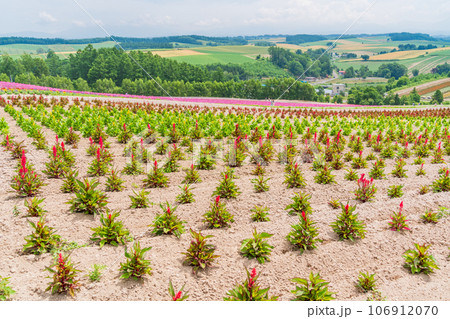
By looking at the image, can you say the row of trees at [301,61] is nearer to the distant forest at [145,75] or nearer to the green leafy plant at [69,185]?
the distant forest at [145,75]

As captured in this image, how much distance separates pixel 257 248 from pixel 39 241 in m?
4.13

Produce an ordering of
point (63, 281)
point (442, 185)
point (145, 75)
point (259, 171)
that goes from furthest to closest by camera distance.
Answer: point (145, 75) < point (259, 171) < point (442, 185) < point (63, 281)

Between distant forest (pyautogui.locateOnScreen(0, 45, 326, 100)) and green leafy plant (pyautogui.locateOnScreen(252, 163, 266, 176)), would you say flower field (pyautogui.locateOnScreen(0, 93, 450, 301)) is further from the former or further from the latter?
distant forest (pyautogui.locateOnScreen(0, 45, 326, 100))

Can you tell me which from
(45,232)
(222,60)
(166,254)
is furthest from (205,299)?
(222,60)

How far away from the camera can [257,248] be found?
A: 5.75 metres

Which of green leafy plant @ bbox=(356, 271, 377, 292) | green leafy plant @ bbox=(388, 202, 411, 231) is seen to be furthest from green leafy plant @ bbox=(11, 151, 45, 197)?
green leafy plant @ bbox=(388, 202, 411, 231)

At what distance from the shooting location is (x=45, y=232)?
5711mm

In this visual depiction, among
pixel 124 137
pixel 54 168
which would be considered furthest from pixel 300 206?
pixel 124 137

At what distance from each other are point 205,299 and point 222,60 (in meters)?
108

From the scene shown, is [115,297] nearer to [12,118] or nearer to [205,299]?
[205,299]

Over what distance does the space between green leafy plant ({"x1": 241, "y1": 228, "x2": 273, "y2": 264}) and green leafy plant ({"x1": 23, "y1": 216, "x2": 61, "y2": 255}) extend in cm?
368

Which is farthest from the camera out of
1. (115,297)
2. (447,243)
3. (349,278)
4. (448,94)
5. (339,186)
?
(448,94)

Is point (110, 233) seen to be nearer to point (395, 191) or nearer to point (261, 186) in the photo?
point (261, 186)

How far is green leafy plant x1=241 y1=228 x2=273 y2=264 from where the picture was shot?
5.74 meters
